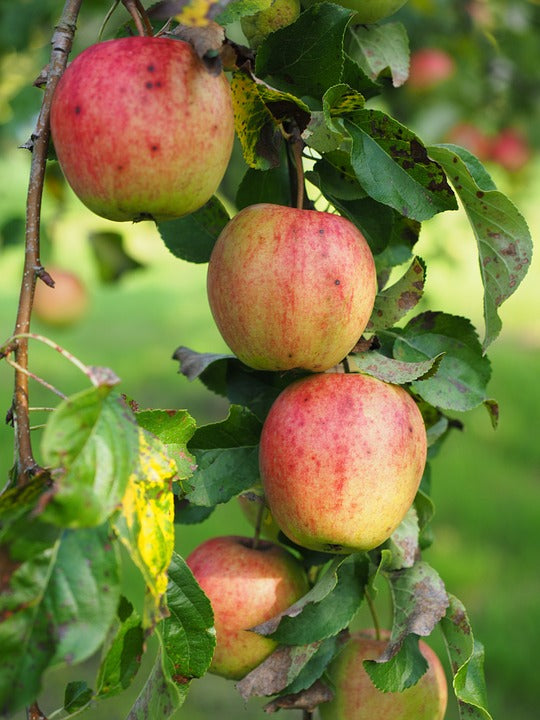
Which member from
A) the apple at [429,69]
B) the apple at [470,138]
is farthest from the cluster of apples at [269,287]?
the apple at [470,138]

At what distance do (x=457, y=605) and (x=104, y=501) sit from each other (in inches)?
19.8

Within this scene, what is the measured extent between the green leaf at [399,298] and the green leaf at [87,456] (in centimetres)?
42

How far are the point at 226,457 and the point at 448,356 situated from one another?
0.27 meters

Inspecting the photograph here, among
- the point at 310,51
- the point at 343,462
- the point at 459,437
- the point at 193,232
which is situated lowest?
the point at 459,437

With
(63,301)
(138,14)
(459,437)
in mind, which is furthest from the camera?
(459,437)

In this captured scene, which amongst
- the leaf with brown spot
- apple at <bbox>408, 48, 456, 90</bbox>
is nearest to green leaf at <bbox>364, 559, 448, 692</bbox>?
the leaf with brown spot

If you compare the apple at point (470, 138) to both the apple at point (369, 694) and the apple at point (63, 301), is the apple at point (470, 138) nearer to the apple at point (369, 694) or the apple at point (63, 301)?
the apple at point (63, 301)

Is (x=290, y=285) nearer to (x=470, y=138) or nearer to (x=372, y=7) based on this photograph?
(x=372, y=7)

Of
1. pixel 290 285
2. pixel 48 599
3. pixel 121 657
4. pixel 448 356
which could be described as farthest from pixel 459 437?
pixel 48 599

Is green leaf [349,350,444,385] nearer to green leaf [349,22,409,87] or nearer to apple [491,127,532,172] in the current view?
green leaf [349,22,409,87]

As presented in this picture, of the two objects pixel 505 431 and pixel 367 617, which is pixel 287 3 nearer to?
pixel 367 617

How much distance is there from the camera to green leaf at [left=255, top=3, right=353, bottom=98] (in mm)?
863

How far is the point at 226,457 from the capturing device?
975 millimetres

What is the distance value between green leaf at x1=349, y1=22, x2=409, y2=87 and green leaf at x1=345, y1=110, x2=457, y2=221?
0.52ft
